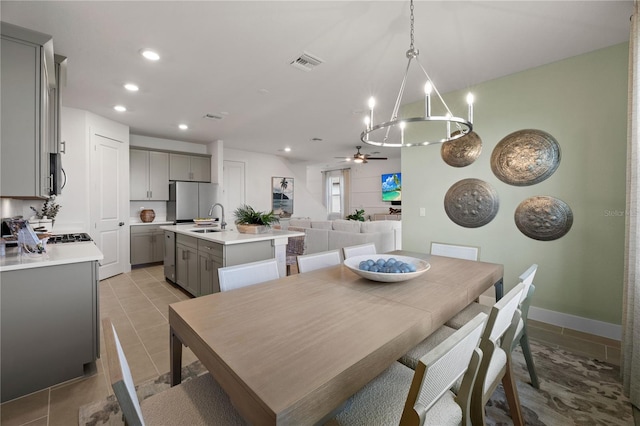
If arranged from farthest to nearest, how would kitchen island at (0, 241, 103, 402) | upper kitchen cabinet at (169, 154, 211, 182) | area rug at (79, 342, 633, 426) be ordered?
upper kitchen cabinet at (169, 154, 211, 182) → kitchen island at (0, 241, 103, 402) → area rug at (79, 342, 633, 426)

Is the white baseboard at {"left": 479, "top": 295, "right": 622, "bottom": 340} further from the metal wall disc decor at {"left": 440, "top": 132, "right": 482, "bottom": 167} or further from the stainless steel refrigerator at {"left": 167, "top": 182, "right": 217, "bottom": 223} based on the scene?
the stainless steel refrigerator at {"left": 167, "top": 182, "right": 217, "bottom": 223}

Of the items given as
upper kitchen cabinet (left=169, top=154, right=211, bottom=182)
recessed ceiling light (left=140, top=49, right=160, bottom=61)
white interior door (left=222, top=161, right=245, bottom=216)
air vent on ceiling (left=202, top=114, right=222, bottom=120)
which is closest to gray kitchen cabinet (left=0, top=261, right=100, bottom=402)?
recessed ceiling light (left=140, top=49, right=160, bottom=61)

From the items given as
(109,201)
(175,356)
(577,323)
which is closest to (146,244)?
(109,201)

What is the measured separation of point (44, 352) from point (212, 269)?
138 cm

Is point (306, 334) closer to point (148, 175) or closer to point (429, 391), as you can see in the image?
point (429, 391)

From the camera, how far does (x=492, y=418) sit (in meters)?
1.54

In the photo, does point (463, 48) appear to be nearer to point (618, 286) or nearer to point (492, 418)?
point (618, 286)

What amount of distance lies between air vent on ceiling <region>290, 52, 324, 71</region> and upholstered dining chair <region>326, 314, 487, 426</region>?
254 cm

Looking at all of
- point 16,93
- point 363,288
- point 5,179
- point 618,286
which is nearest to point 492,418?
point 363,288

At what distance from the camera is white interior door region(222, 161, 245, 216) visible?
6719mm

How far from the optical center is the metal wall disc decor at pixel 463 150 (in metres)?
3.18

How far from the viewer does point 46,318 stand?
181 centimetres

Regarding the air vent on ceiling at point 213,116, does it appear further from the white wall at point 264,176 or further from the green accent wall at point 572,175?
the green accent wall at point 572,175

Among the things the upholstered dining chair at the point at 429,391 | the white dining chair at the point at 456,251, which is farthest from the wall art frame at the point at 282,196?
the upholstered dining chair at the point at 429,391
